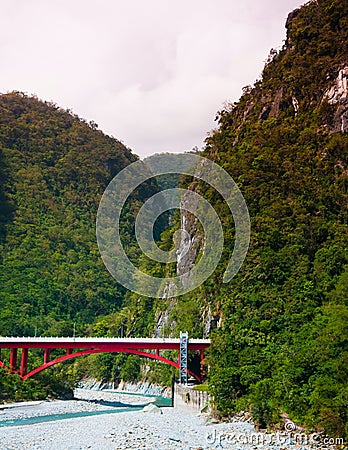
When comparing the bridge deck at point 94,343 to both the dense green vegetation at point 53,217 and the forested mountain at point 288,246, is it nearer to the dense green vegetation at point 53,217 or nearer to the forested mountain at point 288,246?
the forested mountain at point 288,246

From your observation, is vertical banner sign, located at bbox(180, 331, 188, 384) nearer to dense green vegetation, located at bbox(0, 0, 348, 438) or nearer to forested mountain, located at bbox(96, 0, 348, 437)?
forested mountain, located at bbox(96, 0, 348, 437)

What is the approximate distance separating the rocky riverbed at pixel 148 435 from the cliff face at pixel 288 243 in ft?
4.89

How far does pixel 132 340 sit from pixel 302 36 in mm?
27204

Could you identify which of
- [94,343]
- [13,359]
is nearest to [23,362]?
[13,359]

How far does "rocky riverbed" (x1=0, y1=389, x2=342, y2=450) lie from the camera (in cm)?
1920

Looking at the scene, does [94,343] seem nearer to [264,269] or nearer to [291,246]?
[264,269]

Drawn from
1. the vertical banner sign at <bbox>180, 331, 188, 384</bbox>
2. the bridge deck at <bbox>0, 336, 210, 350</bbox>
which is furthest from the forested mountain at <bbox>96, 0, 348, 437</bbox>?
the bridge deck at <bbox>0, 336, 210, 350</bbox>

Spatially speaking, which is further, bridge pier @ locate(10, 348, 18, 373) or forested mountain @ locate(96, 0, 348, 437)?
bridge pier @ locate(10, 348, 18, 373)

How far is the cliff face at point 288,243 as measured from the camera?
2345 centimetres

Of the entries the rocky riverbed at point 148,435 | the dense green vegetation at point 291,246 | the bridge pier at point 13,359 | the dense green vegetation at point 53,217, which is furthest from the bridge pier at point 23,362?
the dense green vegetation at point 53,217

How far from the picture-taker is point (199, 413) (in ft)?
103

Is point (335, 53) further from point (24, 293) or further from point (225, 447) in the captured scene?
point (24, 293)

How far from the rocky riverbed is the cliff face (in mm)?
1491

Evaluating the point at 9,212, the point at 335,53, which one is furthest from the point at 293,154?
the point at 9,212
